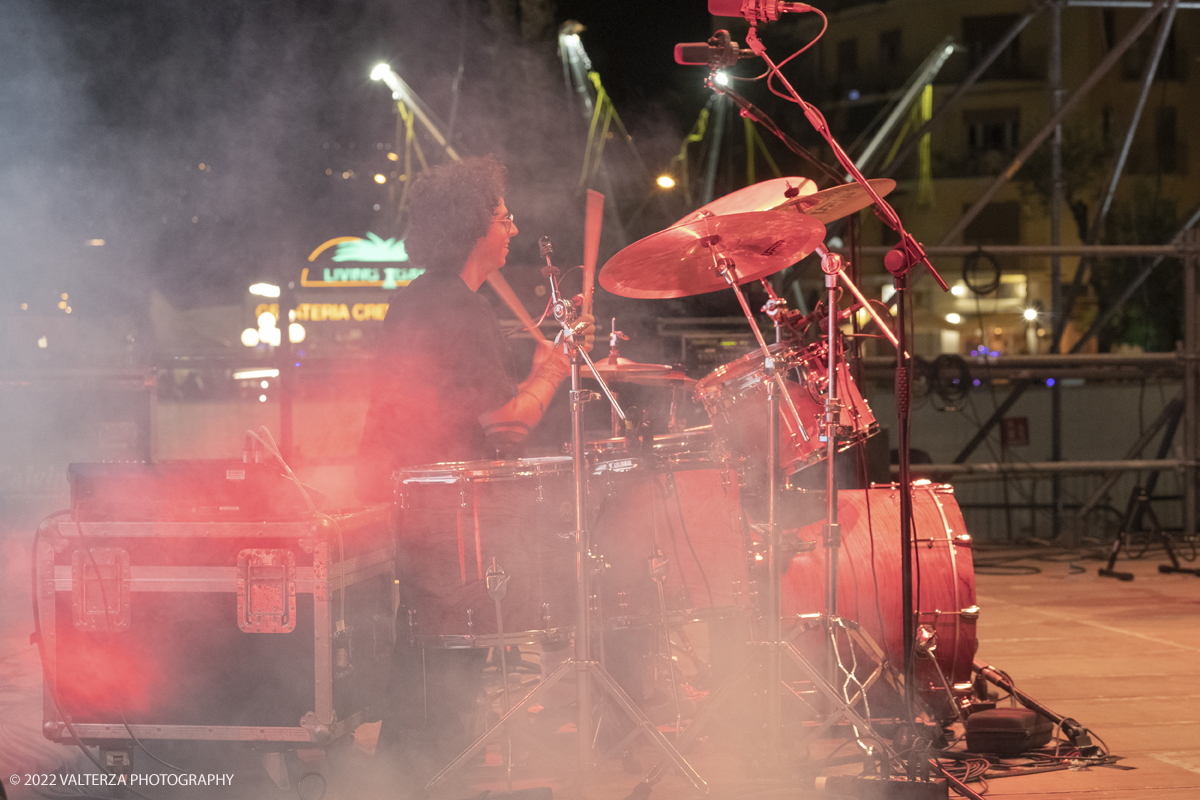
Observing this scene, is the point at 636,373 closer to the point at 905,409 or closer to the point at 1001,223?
the point at 905,409

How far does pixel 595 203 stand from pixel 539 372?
1.87 feet

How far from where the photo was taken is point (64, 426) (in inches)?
220

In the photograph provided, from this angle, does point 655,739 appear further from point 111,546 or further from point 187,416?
point 187,416

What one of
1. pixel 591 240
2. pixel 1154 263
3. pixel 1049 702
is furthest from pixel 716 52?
pixel 1154 263

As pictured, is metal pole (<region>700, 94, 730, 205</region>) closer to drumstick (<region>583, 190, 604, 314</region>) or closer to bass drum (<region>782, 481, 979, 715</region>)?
bass drum (<region>782, 481, 979, 715</region>)

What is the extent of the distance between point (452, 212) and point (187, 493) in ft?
3.92

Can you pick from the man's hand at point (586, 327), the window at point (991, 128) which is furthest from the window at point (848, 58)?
the man's hand at point (586, 327)

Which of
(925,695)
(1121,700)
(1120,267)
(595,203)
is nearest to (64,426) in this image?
(595,203)

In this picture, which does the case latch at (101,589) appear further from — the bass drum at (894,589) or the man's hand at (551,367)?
the bass drum at (894,589)

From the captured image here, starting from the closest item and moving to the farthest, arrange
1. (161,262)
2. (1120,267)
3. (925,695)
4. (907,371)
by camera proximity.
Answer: (907,371) → (925,695) → (161,262) → (1120,267)

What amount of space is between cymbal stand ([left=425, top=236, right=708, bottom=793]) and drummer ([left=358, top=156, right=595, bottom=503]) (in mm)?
223

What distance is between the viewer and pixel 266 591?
2.72 meters

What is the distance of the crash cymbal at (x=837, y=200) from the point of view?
109 inches

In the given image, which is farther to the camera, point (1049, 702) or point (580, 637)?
point (1049, 702)
